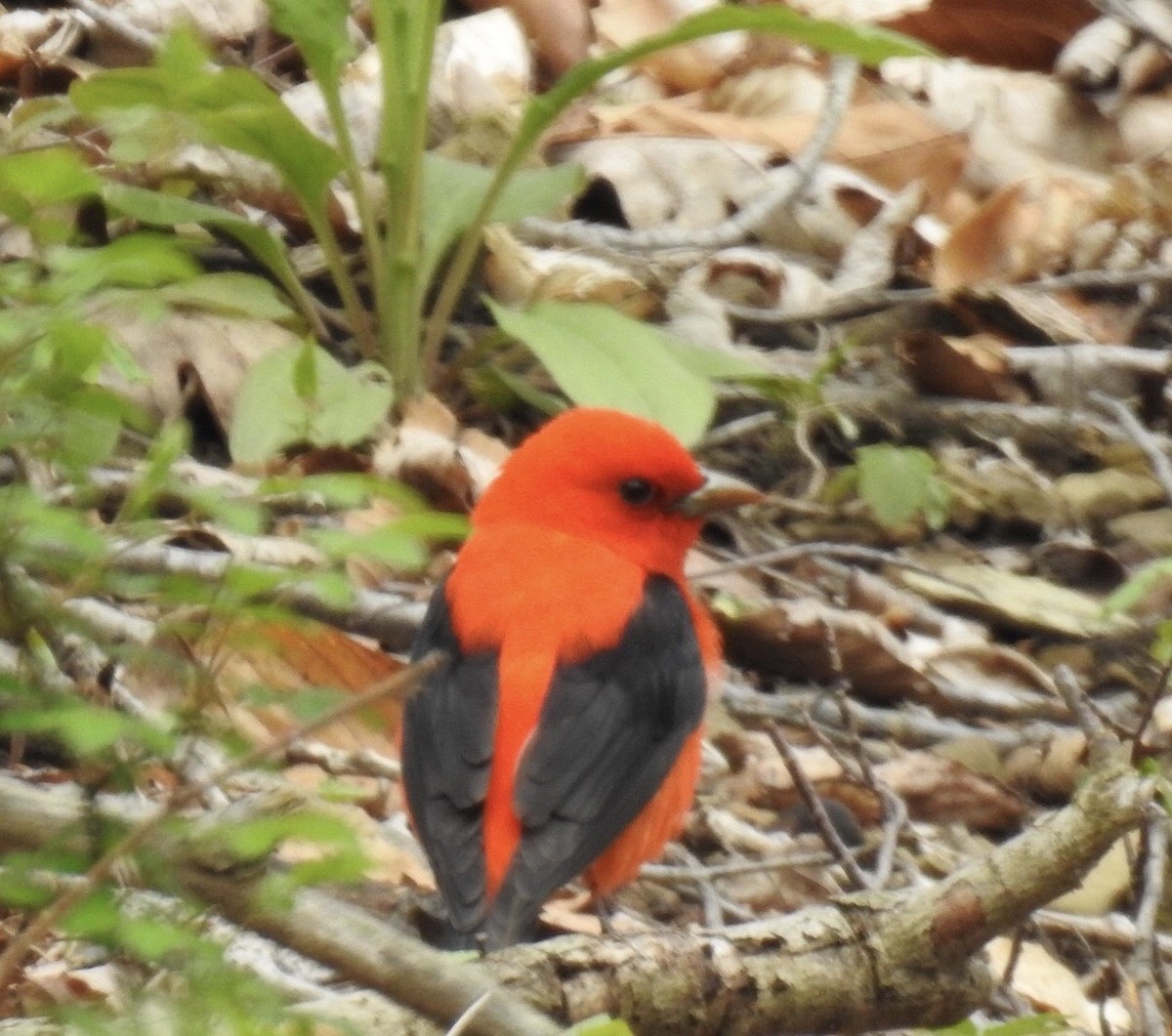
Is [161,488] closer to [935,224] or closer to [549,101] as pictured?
[549,101]

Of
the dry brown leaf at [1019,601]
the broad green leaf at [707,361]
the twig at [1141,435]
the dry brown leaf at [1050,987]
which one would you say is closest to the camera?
the dry brown leaf at [1050,987]

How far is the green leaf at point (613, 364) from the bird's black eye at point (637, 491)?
0.57 meters

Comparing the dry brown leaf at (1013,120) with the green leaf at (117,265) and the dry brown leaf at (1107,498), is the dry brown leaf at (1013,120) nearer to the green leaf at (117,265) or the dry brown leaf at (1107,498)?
the dry brown leaf at (1107,498)

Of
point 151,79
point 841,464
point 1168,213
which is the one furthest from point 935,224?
point 151,79

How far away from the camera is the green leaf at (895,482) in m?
5.61

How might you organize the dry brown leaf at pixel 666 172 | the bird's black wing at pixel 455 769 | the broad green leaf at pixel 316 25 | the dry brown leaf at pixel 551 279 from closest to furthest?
the bird's black wing at pixel 455 769 < the broad green leaf at pixel 316 25 < the dry brown leaf at pixel 551 279 < the dry brown leaf at pixel 666 172

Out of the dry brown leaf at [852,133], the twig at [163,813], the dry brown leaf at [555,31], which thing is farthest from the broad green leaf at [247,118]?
the twig at [163,813]

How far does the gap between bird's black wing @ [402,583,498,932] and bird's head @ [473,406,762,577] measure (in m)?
0.71

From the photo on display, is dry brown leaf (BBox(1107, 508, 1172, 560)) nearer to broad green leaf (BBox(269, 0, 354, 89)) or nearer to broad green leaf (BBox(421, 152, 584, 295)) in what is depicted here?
broad green leaf (BBox(421, 152, 584, 295))

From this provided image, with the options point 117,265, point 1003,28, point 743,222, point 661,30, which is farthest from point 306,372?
point 1003,28

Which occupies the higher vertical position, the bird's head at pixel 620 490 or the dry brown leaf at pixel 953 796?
the bird's head at pixel 620 490

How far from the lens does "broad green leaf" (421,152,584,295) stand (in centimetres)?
562

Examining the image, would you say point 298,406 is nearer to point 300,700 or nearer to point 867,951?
point 867,951

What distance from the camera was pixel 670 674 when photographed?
13.1 feet
